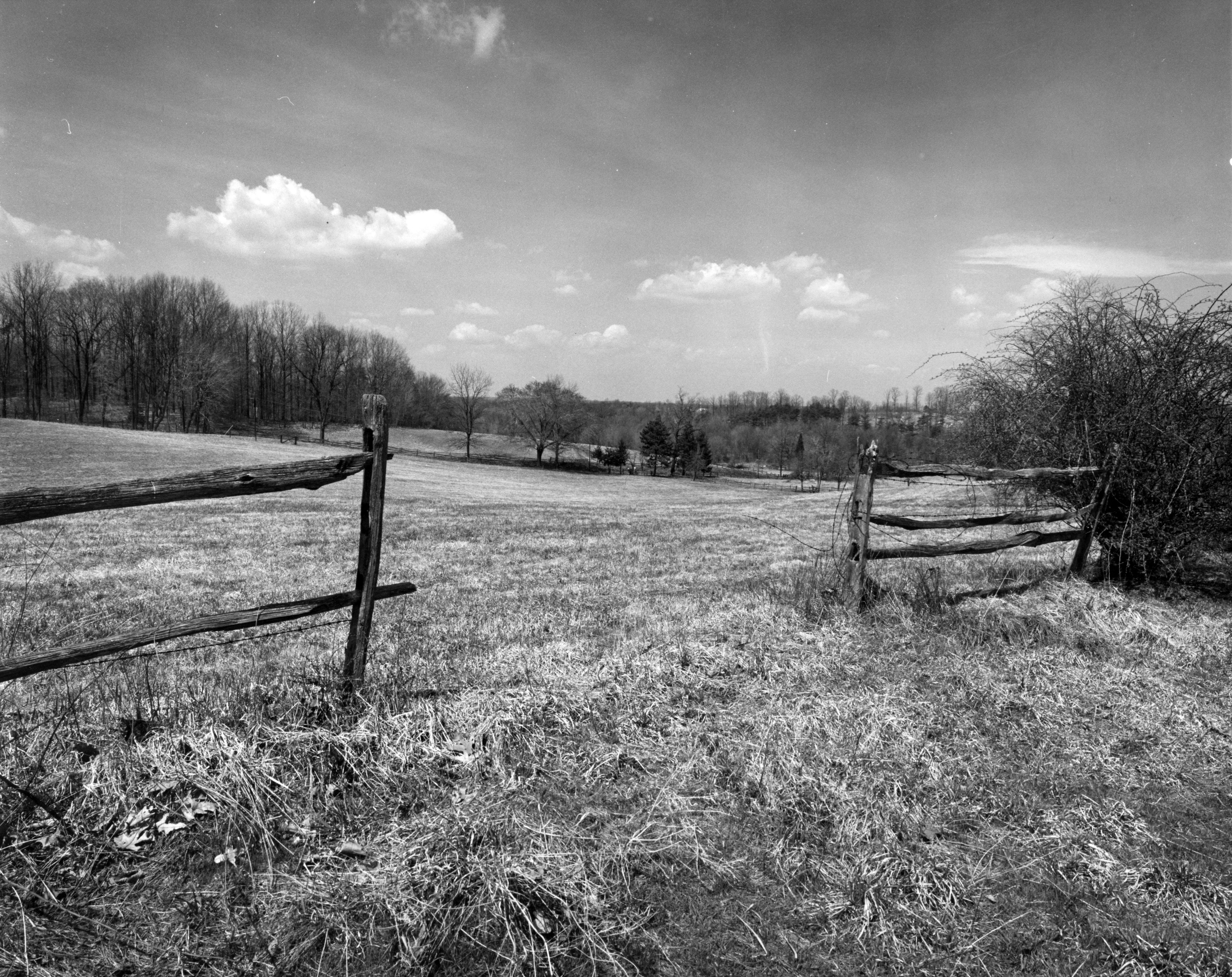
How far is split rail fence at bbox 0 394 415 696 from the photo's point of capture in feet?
10.1

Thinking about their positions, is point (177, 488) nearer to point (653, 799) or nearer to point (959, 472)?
point (653, 799)

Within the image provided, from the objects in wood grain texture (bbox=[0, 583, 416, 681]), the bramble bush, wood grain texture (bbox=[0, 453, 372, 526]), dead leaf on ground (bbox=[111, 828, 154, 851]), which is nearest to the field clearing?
the bramble bush

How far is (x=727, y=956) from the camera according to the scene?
8.57ft

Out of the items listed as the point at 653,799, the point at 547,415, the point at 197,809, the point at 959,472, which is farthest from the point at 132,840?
the point at 547,415

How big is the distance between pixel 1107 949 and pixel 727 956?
57.2 inches

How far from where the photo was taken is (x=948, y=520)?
23.2ft

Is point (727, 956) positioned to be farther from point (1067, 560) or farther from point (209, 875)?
point (1067, 560)

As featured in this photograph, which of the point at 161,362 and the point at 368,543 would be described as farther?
the point at 161,362

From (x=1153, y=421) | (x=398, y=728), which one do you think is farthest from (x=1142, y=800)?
(x=1153, y=421)

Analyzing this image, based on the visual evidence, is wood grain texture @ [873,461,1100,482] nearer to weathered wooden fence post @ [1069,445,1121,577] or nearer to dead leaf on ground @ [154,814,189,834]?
weathered wooden fence post @ [1069,445,1121,577]

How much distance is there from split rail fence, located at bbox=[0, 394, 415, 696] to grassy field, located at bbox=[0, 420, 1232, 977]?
0.43 metres

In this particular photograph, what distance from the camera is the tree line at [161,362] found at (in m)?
74.0

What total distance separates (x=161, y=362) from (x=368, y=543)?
89.1 meters

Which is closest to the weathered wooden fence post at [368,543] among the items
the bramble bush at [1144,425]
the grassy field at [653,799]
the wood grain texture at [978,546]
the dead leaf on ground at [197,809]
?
the grassy field at [653,799]
